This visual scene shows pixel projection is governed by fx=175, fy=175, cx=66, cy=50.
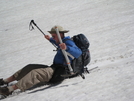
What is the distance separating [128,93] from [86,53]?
3.58 ft

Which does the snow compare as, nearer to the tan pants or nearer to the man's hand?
the tan pants

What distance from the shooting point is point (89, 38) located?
229 inches

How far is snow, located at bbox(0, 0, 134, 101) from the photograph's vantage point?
10.4 ft

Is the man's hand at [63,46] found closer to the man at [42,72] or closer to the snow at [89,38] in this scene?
the man at [42,72]

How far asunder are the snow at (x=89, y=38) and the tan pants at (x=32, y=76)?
0.22m

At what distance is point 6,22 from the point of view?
7980 millimetres

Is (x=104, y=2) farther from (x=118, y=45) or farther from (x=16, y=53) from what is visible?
(x=16, y=53)

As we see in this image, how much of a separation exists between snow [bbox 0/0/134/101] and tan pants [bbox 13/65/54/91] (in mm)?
216

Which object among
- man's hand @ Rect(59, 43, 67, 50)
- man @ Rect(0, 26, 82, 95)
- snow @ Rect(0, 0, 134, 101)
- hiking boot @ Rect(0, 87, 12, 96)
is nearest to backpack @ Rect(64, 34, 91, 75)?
man @ Rect(0, 26, 82, 95)

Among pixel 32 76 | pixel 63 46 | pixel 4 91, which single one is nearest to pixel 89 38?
pixel 63 46

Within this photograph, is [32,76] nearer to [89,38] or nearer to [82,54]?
[82,54]

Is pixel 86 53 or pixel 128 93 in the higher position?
pixel 86 53

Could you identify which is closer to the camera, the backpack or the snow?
the snow

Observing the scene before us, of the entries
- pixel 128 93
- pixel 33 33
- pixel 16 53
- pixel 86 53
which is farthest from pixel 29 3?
pixel 128 93
